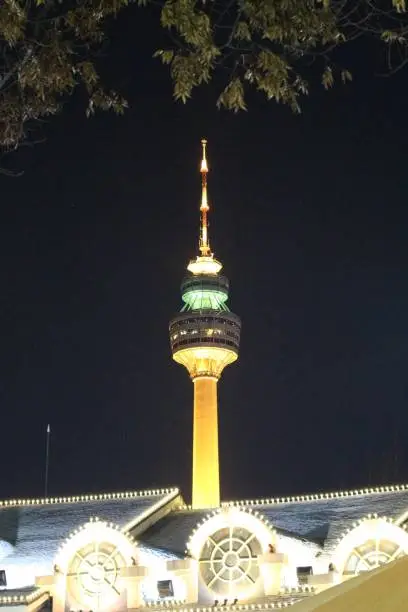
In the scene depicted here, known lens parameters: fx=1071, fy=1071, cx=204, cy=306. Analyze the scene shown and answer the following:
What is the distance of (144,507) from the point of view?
4647 cm

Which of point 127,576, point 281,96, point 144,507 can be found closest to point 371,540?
point 127,576

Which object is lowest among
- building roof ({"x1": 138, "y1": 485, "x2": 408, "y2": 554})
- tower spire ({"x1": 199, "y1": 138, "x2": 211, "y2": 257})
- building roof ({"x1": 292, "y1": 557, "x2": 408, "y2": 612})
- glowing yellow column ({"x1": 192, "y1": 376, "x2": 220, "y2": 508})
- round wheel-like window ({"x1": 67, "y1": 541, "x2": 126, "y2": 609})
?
building roof ({"x1": 292, "y1": 557, "x2": 408, "y2": 612})

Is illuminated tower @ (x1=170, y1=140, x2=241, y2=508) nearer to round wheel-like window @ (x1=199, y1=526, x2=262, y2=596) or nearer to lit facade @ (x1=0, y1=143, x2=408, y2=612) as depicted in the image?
→ lit facade @ (x1=0, y1=143, x2=408, y2=612)

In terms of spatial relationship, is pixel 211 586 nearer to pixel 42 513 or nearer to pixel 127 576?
pixel 127 576

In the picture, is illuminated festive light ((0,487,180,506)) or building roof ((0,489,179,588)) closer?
building roof ((0,489,179,588))

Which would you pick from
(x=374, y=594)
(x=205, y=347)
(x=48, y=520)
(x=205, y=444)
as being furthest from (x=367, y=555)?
(x=205, y=347)

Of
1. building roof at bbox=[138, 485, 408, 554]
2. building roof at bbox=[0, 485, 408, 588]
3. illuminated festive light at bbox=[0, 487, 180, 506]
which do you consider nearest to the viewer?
building roof at bbox=[138, 485, 408, 554]

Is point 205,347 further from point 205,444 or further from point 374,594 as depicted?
point 374,594

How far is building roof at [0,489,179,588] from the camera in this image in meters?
42.6

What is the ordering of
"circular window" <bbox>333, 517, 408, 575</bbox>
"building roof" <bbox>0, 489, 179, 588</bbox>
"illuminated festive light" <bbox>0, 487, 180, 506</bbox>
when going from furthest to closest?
1. "illuminated festive light" <bbox>0, 487, 180, 506</bbox>
2. "building roof" <bbox>0, 489, 179, 588</bbox>
3. "circular window" <bbox>333, 517, 408, 575</bbox>

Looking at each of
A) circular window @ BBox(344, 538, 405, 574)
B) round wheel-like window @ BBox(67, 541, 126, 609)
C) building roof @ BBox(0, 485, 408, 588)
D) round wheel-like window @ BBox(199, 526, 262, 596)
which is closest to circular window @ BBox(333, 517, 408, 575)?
circular window @ BBox(344, 538, 405, 574)

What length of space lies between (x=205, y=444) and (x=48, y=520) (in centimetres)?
3039

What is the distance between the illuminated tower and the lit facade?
1093 inches

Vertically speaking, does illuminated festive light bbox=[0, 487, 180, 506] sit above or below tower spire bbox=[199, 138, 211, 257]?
below
